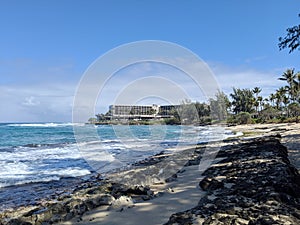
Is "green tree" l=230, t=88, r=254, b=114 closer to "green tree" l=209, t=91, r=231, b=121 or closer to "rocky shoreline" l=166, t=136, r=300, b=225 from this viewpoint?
"green tree" l=209, t=91, r=231, b=121

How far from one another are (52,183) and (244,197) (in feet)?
25.1

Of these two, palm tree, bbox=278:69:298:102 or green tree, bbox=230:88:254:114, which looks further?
green tree, bbox=230:88:254:114

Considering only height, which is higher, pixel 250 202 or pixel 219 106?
pixel 219 106

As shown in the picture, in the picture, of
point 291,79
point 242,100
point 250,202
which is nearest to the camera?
point 250,202

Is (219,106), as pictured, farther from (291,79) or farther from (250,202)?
(250,202)

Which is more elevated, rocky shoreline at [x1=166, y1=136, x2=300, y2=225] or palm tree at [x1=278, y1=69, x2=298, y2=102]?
palm tree at [x1=278, y1=69, x2=298, y2=102]

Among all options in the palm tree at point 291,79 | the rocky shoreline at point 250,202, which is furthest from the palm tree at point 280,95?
the rocky shoreline at point 250,202

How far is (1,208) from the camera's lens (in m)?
6.46

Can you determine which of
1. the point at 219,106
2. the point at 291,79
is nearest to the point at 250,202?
the point at 291,79

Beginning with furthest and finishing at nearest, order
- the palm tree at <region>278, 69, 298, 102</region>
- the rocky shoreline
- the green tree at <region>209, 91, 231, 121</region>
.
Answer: the green tree at <region>209, 91, 231, 121</region>, the palm tree at <region>278, 69, 298, 102</region>, the rocky shoreline

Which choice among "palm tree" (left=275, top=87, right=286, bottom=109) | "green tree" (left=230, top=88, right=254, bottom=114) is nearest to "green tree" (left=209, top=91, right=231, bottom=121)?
"green tree" (left=230, top=88, right=254, bottom=114)

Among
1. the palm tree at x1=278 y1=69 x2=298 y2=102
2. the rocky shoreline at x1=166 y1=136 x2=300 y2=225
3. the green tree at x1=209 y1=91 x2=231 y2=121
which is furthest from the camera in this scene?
the green tree at x1=209 y1=91 x2=231 y2=121

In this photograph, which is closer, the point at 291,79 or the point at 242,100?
the point at 291,79

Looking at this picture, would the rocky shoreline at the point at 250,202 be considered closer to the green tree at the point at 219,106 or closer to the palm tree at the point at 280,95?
the palm tree at the point at 280,95
